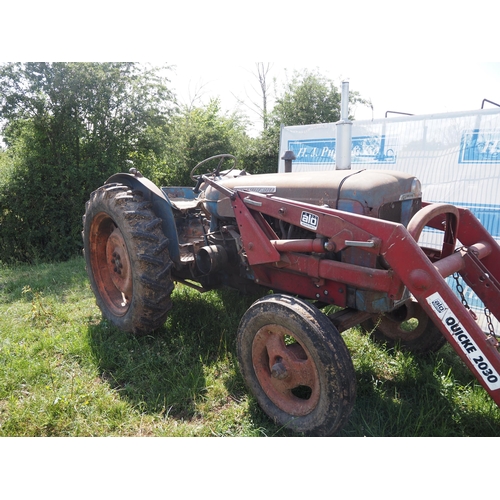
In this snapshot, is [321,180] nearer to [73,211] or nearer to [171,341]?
[171,341]

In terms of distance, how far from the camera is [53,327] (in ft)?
13.3

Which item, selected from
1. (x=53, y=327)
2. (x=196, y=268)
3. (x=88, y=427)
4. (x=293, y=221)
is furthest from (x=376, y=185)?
(x=53, y=327)

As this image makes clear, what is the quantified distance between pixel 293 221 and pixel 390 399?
136cm

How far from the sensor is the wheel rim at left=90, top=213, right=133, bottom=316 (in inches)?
147

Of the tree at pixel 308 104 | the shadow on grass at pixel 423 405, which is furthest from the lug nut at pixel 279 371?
the tree at pixel 308 104

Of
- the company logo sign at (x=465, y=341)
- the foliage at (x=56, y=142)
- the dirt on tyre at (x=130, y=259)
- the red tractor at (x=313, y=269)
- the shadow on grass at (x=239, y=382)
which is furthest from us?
the foliage at (x=56, y=142)

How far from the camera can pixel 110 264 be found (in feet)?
13.2

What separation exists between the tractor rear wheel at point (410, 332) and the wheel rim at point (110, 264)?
2.27 meters

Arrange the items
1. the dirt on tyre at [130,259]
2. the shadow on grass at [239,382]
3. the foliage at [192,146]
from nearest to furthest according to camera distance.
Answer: the shadow on grass at [239,382] → the dirt on tyre at [130,259] → the foliage at [192,146]

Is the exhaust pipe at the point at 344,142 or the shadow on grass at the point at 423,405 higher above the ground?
the exhaust pipe at the point at 344,142

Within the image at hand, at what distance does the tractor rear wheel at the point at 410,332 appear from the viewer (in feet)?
10.7

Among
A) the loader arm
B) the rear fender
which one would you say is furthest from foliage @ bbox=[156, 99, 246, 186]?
the loader arm

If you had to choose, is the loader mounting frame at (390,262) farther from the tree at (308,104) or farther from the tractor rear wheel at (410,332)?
the tree at (308,104)

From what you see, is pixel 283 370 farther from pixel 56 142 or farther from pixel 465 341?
pixel 56 142
